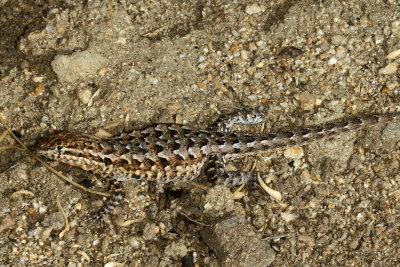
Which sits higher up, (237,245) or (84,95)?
(84,95)

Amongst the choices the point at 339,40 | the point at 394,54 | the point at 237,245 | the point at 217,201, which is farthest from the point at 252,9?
the point at 237,245

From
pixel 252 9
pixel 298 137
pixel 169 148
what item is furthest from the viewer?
pixel 252 9

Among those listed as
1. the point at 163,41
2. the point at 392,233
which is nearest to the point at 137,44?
the point at 163,41

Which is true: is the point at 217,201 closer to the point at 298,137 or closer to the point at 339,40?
the point at 298,137

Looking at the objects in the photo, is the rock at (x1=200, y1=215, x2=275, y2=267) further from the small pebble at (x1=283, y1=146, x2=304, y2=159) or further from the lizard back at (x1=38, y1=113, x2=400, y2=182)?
the small pebble at (x1=283, y1=146, x2=304, y2=159)

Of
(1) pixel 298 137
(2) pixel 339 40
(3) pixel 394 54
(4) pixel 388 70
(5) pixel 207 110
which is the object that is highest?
(2) pixel 339 40

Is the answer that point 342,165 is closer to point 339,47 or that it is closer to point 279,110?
point 279,110

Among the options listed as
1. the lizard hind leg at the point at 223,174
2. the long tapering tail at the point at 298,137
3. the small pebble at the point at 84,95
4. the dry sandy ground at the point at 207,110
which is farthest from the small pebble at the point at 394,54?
the small pebble at the point at 84,95
